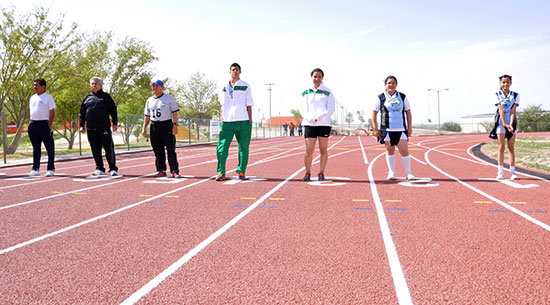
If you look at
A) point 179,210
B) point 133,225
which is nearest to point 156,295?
point 133,225

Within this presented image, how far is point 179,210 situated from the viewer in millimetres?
5055

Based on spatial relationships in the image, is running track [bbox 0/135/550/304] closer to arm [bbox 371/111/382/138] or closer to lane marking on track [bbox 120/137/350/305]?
lane marking on track [bbox 120/137/350/305]

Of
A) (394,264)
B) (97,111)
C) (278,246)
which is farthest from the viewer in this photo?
(97,111)

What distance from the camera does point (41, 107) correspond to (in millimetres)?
8305

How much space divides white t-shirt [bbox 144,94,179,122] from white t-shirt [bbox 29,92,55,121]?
2213mm

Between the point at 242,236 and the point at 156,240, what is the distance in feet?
2.64

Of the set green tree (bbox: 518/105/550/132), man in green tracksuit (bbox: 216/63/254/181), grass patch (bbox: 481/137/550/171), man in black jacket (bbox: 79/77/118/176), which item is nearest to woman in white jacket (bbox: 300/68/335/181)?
man in green tracksuit (bbox: 216/63/254/181)

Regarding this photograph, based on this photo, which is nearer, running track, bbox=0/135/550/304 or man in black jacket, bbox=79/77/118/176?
running track, bbox=0/135/550/304

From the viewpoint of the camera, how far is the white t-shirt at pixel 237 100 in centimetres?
763

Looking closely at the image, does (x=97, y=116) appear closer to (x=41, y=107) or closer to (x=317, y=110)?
(x=41, y=107)

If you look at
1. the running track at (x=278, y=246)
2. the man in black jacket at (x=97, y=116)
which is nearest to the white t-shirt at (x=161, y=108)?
the man in black jacket at (x=97, y=116)

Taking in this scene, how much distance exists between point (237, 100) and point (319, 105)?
158 cm

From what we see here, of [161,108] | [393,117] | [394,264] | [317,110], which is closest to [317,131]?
[317,110]

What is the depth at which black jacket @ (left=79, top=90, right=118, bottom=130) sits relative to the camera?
8195 millimetres
